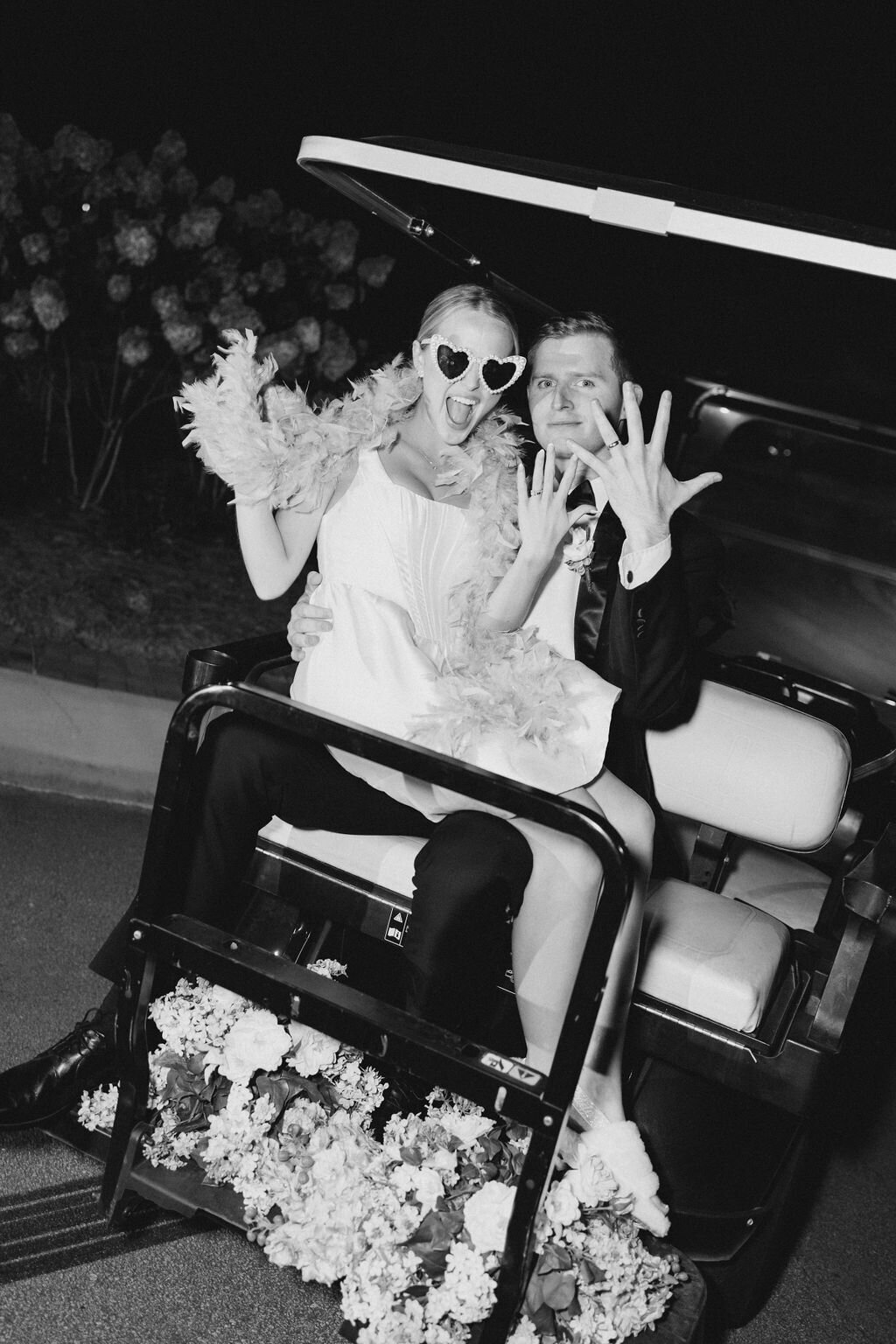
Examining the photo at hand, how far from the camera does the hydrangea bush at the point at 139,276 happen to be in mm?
5047

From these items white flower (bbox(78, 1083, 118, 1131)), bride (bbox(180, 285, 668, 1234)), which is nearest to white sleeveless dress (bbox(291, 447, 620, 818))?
bride (bbox(180, 285, 668, 1234))

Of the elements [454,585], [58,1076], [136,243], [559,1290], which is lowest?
[58,1076]

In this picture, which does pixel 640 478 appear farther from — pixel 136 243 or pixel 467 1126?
pixel 136 243

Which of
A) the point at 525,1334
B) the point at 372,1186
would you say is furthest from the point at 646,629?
the point at 525,1334

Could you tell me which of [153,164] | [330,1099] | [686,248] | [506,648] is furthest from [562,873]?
[153,164]

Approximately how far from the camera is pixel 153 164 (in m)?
5.13

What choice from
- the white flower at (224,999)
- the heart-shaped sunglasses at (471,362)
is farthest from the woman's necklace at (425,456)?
the white flower at (224,999)

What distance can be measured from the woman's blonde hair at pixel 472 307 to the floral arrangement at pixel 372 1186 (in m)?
1.33

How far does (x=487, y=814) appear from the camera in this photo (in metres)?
2.00

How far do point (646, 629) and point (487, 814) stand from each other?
51cm

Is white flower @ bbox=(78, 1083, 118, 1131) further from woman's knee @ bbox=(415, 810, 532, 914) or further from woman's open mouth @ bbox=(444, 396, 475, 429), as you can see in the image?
woman's open mouth @ bbox=(444, 396, 475, 429)

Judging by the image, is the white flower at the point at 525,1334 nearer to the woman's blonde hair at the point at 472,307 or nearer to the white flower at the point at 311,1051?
the white flower at the point at 311,1051

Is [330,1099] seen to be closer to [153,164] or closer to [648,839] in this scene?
[648,839]

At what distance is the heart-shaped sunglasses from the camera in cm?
219
